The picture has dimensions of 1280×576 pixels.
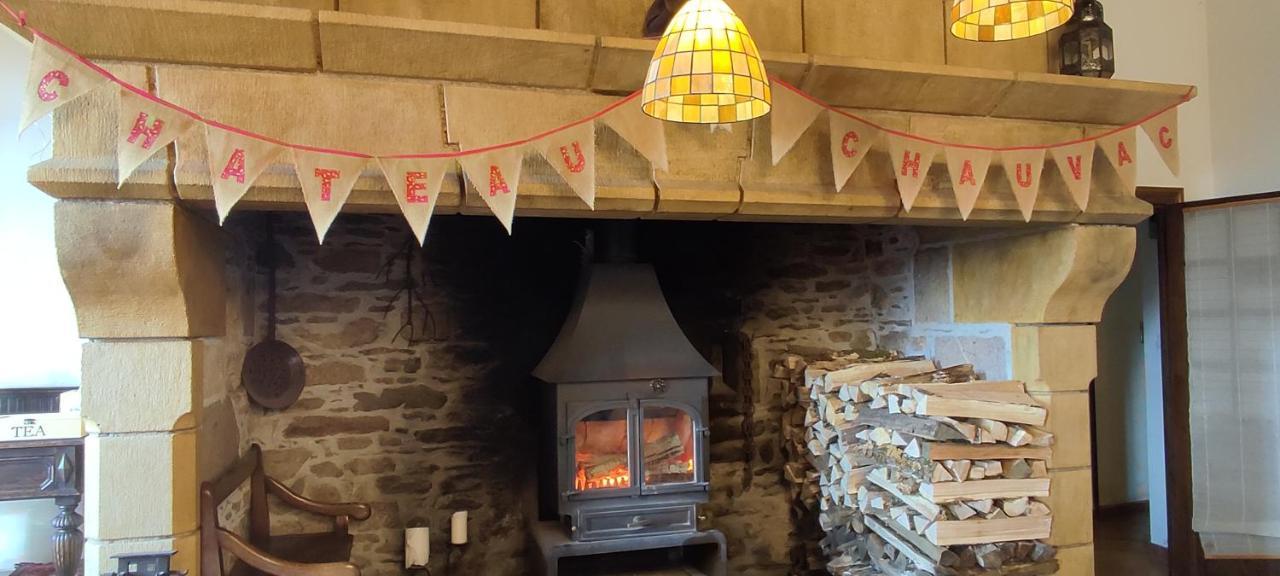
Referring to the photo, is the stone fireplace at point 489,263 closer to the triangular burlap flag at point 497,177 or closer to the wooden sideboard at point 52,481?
the triangular burlap flag at point 497,177

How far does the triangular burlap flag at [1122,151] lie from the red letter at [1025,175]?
0.37 metres

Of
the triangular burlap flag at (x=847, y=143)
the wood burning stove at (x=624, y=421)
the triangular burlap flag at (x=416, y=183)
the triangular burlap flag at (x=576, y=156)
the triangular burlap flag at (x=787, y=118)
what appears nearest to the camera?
the triangular burlap flag at (x=416, y=183)

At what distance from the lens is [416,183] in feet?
7.70

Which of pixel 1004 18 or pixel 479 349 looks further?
pixel 479 349

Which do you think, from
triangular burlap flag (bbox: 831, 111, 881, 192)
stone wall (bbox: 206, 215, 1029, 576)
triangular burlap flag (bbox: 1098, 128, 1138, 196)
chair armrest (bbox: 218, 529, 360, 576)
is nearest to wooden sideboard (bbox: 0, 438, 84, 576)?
stone wall (bbox: 206, 215, 1029, 576)

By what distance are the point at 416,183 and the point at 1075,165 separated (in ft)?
A: 8.06

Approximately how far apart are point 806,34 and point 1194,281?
299 centimetres

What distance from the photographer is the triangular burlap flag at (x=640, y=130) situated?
2482mm

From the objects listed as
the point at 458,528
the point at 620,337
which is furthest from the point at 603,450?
the point at 458,528

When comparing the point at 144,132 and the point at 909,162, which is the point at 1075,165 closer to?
the point at 909,162

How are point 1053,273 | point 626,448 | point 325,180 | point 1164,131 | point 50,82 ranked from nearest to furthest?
point 50,82
point 325,180
point 1164,131
point 1053,273
point 626,448

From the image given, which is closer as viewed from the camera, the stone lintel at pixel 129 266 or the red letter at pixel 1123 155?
the stone lintel at pixel 129 266

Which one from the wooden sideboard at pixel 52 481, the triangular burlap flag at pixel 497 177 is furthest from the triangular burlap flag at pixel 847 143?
the wooden sideboard at pixel 52 481

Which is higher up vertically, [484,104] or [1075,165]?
[484,104]
